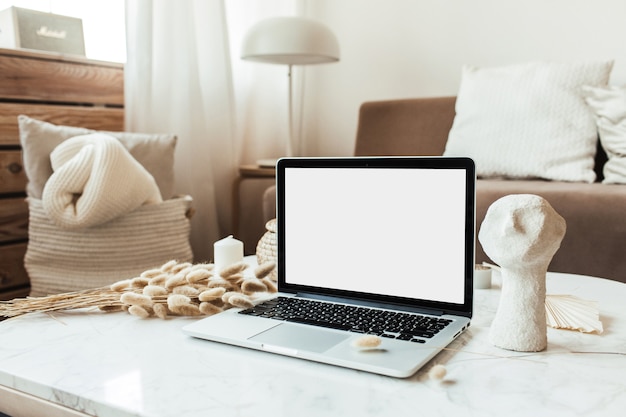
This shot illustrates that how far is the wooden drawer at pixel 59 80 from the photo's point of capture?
1899 millimetres

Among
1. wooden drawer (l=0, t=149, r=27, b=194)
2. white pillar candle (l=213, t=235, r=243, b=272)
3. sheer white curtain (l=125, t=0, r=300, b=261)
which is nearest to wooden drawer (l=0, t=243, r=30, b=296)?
wooden drawer (l=0, t=149, r=27, b=194)

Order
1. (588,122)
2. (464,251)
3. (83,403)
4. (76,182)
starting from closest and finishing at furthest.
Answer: (83,403) → (464,251) → (76,182) → (588,122)

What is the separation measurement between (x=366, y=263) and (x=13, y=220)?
1.52 metres

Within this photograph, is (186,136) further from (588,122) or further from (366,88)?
(588,122)

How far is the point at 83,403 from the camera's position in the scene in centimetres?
54

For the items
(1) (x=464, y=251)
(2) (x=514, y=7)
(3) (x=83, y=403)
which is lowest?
(3) (x=83, y=403)

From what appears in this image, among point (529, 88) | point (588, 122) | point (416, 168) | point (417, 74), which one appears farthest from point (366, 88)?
point (416, 168)

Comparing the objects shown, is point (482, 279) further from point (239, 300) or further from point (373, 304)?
point (239, 300)

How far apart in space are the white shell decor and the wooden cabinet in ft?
5.50

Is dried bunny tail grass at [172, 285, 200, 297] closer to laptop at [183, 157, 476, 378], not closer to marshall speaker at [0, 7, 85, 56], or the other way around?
laptop at [183, 157, 476, 378]

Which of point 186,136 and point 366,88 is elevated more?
point 366,88

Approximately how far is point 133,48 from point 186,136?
0.39 meters

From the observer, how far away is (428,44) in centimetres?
282

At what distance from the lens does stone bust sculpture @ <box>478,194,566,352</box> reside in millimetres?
609
